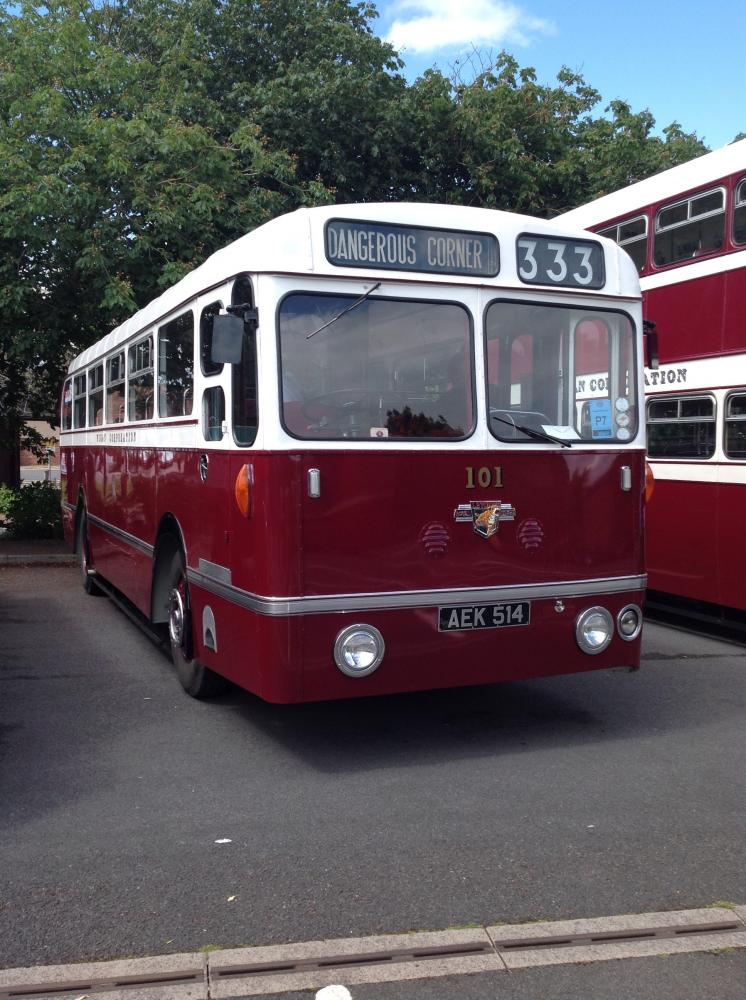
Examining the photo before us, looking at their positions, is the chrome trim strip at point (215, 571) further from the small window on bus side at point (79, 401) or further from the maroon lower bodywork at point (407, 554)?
the small window on bus side at point (79, 401)

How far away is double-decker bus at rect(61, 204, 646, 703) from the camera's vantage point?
5684mm

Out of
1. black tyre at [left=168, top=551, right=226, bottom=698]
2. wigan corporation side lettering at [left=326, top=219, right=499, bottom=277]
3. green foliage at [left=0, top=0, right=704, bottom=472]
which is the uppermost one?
green foliage at [left=0, top=0, right=704, bottom=472]

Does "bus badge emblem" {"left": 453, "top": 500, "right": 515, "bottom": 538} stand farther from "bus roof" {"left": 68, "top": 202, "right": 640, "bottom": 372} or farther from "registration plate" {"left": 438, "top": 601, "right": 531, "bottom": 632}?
"bus roof" {"left": 68, "top": 202, "right": 640, "bottom": 372}

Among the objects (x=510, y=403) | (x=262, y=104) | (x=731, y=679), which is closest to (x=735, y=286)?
(x=731, y=679)

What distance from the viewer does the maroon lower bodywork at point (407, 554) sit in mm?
5637

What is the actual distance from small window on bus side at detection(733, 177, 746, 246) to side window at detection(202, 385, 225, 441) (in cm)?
516

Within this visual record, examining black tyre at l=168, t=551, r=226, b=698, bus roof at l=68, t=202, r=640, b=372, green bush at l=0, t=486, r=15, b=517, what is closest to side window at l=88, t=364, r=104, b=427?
black tyre at l=168, t=551, r=226, b=698

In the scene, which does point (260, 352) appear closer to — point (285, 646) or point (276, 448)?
point (276, 448)

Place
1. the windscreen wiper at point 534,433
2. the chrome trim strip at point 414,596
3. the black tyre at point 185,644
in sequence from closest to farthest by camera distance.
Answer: the chrome trim strip at point 414,596
the windscreen wiper at point 534,433
the black tyre at point 185,644

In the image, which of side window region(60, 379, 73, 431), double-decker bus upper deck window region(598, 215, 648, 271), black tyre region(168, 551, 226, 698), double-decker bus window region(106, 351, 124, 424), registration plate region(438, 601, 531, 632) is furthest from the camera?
side window region(60, 379, 73, 431)

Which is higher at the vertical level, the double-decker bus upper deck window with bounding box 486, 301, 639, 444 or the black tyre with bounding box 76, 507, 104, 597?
the double-decker bus upper deck window with bounding box 486, 301, 639, 444

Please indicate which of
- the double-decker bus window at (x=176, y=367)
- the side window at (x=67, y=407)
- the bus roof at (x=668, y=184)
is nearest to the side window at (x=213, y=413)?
the double-decker bus window at (x=176, y=367)

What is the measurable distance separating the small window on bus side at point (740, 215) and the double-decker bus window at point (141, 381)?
5064mm

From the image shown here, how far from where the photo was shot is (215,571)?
639cm
